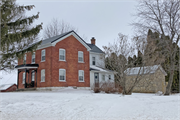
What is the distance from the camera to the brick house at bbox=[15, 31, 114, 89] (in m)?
24.6

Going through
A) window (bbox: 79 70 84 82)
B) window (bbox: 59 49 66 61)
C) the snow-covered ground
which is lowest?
the snow-covered ground

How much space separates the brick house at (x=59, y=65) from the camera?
24.6m

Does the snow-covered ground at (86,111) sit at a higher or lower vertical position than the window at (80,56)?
lower

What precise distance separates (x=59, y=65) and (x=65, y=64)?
34.2 inches

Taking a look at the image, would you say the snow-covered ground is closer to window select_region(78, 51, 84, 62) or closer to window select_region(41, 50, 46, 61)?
window select_region(41, 50, 46, 61)

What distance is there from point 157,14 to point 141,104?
12.3m

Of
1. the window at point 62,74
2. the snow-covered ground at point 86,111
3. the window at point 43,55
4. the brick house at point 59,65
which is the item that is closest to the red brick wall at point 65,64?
the brick house at point 59,65

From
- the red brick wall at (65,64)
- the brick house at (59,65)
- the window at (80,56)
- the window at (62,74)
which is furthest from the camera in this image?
the window at (80,56)

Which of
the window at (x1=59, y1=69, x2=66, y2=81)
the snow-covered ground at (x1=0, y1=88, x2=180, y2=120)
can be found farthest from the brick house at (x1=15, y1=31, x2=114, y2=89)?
the snow-covered ground at (x1=0, y1=88, x2=180, y2=120)

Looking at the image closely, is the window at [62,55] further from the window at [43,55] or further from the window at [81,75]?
the window at [81,75]

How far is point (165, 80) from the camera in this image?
3066 cm

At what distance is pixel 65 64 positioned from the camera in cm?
2561

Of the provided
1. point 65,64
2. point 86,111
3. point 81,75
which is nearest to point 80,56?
point 81,75

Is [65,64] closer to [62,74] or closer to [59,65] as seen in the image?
[59,65]
